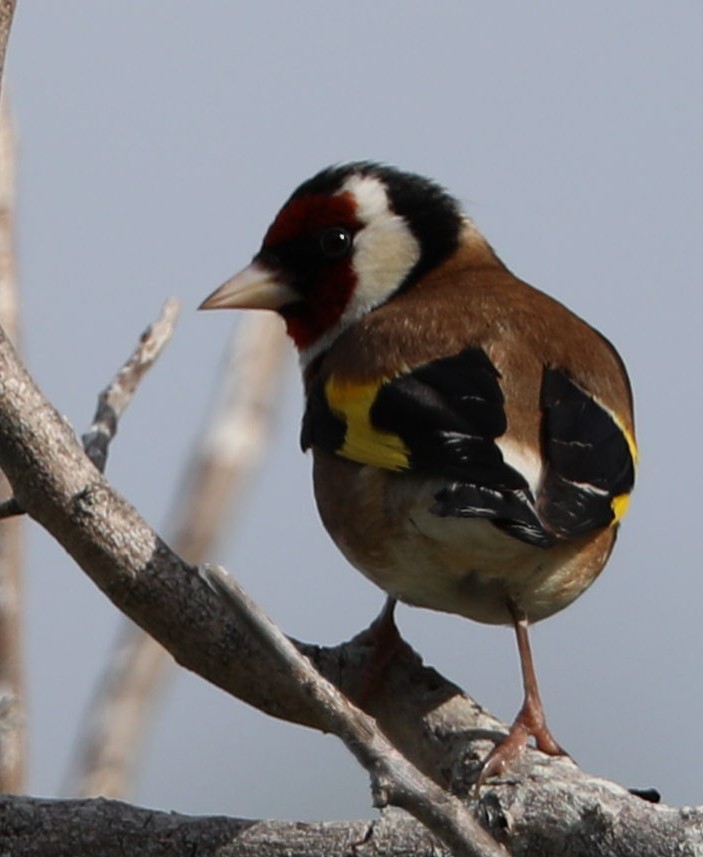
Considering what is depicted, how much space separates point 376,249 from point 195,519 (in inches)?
40.2

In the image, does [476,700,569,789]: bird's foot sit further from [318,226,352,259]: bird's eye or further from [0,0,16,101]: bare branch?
[318,226,352,259]: bird's eye

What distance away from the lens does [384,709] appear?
3516 millimetres

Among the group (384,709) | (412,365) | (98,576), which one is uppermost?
(412,365)

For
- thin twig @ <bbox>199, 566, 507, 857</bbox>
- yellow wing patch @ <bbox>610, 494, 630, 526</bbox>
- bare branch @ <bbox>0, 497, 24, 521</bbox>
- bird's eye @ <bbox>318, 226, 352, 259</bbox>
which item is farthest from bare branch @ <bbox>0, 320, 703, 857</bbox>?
bird's eye @ <bbox>318, 226, 352, 259</bbox>

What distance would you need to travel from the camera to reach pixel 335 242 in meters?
4.88

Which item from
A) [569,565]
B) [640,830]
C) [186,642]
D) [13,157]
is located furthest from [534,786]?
[13,157]

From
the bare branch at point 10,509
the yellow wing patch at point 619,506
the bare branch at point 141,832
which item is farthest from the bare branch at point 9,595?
the yellow wing patch at point 619,506

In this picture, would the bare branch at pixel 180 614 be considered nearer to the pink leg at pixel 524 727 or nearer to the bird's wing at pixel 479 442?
the pink leg at pixel 524 727

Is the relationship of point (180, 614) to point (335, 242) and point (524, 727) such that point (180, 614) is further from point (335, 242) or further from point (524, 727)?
point (335, 242)

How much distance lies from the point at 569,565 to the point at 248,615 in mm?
1509

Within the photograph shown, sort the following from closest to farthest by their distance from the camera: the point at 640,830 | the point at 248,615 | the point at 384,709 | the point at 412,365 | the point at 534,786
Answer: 1. the point at 248,615
2. the point at 640,830
3. the point at 534,786
4. the point at 384,709
5. the point at 412,365

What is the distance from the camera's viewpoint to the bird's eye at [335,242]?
485 centimetres

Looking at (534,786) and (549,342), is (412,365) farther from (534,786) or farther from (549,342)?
(534,786)

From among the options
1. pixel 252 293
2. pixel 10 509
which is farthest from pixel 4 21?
pixel 252 293
